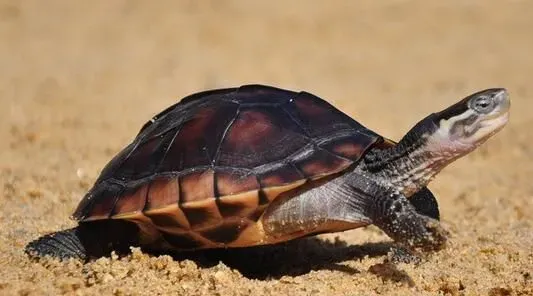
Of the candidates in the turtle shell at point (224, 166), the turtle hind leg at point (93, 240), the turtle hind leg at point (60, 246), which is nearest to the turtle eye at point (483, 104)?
the turtle shell at point (224, 166)

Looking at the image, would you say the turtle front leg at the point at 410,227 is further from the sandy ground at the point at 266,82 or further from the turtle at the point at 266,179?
the sandy ground at the point at 266,82

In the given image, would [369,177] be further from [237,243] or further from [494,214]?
[494,214]

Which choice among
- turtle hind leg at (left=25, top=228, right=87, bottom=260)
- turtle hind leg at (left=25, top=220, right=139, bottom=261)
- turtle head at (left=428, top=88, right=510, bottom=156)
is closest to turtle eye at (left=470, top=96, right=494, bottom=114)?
turtle head at (left=428, top=88, right=510, bottom=156)

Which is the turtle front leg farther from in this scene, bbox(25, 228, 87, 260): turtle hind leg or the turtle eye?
bbox(25, 228, 87, 260): turtle hind leg

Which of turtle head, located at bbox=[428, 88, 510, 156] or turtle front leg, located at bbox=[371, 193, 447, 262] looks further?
turtle head, located at bbox=[428, 88, 510, 156]

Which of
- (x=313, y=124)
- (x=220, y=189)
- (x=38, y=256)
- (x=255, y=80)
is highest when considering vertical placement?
(x=255, y=80)

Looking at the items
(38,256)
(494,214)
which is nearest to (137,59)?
(494,214)

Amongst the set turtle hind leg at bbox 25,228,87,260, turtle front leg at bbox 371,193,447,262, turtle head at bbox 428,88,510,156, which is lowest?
turtle hind leg at bbox 25,228,87,260
